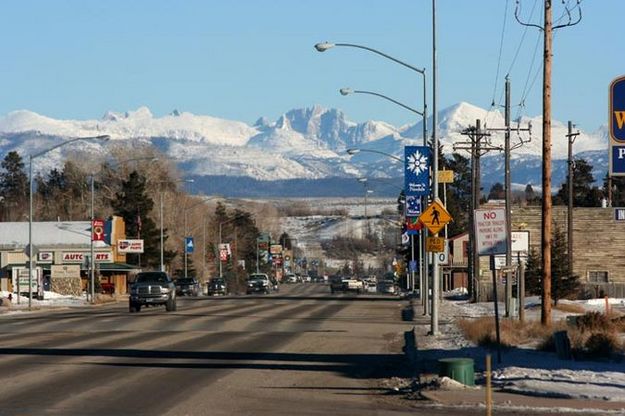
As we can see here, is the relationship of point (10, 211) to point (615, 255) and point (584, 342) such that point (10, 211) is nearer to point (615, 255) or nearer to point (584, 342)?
point (615, 255)

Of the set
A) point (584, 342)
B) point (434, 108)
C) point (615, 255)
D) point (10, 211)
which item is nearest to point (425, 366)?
point (584, 342)

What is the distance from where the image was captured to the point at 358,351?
3000cm

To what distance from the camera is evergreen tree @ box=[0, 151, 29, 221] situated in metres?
165

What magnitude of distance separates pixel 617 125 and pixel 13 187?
16098 centimetres

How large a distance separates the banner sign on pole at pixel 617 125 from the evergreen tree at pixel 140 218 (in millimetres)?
89537

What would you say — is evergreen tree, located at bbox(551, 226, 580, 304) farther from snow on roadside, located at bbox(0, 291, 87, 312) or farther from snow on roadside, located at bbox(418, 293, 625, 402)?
snow on roadside, located at bbox(418, 293, 625, 402)

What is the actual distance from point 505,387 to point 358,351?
10.1 m

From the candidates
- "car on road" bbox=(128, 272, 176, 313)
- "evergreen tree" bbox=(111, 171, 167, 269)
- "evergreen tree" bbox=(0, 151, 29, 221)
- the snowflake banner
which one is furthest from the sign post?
"evergreen tree" bbox=(0, 151, 29, 221)

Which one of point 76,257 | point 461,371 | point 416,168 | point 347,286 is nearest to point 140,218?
point 76,257

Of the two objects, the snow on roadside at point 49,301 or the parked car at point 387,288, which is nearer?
the snow on roadside at point 49,301

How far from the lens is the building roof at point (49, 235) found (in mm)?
96812

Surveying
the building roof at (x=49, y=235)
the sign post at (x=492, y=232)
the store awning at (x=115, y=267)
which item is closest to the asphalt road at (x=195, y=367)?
the sign post at (x=492, y=232)

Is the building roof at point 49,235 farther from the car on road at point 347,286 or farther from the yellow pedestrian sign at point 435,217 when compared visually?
the yellow pedestrian sign at point 435,217

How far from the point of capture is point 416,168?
3916 cm
